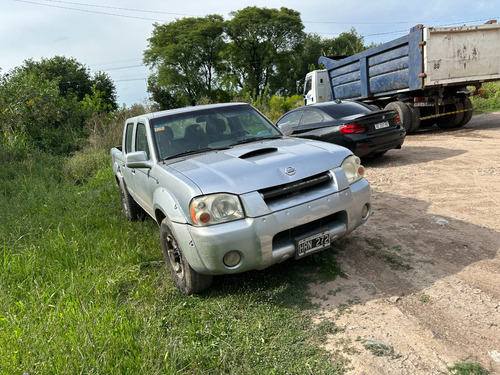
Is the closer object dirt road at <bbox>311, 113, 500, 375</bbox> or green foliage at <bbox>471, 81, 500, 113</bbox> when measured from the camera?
dirt road at <bbox>311, 113, 500, 375</bbox>

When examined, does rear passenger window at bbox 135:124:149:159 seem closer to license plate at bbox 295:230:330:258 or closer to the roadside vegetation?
the roadside vegetation

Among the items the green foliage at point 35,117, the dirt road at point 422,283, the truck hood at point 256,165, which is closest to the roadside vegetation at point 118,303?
the dirt road at point 422,283

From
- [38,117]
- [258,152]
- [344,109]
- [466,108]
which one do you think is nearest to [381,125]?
[344,109]

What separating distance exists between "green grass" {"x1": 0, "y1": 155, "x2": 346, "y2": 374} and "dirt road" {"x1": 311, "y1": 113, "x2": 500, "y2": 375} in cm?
24

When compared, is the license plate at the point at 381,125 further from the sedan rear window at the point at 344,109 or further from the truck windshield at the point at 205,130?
the truck windshield at the point at 205,130

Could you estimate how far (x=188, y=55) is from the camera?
44469 mm

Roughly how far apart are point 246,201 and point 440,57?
9248 millimetres

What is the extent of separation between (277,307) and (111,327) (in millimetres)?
1267

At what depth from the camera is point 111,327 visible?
111 inches

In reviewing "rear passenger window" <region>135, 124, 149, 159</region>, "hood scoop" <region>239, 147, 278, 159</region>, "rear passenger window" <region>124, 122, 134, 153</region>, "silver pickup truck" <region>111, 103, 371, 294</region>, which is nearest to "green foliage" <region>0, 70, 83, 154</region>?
"rear passenger window" <region>124, 122, 134, 153</region>

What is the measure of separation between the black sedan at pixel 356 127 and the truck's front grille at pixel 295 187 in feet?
14.4

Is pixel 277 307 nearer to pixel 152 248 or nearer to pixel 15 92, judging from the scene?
pixel 152 248

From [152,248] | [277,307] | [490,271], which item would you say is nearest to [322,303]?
[277,307]

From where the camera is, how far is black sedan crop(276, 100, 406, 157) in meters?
7.47
